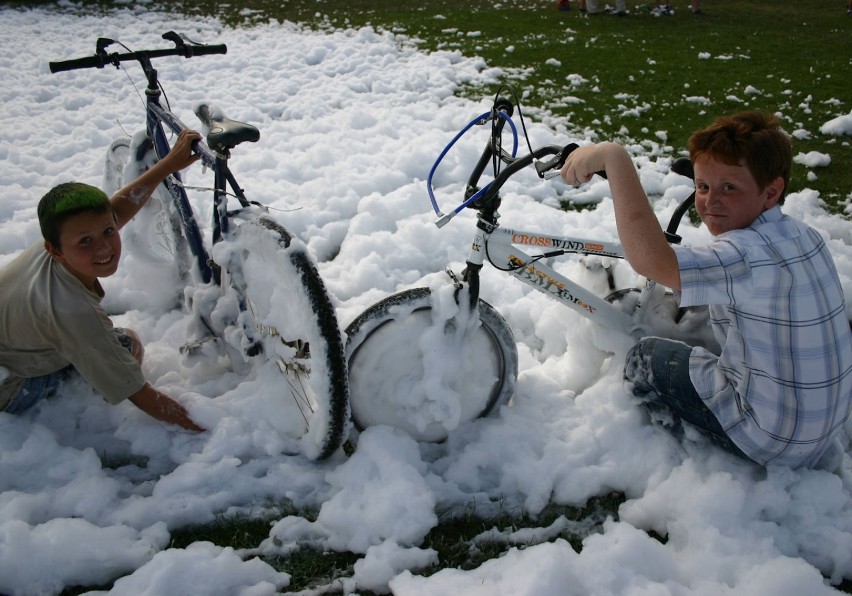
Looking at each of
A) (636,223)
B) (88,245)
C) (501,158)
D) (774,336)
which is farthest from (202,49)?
(774,336)

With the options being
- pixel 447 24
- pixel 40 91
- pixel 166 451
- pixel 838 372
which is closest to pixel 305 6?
pixel 447 24

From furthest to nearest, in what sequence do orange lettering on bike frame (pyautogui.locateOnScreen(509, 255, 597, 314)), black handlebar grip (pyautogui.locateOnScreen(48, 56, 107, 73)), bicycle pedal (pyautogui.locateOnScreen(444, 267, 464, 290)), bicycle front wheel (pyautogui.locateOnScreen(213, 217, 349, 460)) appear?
black handlebar grip (pyautogui.locateOnScreen(48, 56, 107, 73))
orange lettering on bike frame (pyautogui.locateOnScreen(509, 255, 597, 314))
bicycle pedal (pyautogui.locateOnScreen(444, 267, 464, 290))
bicycle front wheel (pyautogui.locateOnScreen(213, 217, 349, 460))

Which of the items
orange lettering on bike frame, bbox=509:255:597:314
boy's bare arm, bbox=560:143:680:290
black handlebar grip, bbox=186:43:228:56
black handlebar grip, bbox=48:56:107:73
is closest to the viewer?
boy's bare arm, bbox=560:143:680:290

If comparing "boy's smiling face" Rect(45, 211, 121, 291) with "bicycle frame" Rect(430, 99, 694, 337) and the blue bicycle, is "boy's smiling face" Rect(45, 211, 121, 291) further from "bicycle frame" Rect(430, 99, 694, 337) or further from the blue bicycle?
"bicycle frame" Rect(430, 99, 694, 337)

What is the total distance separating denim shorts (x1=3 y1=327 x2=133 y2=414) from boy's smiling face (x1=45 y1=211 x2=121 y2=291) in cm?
32

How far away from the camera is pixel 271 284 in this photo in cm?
237

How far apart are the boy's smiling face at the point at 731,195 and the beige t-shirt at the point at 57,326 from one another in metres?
2.32

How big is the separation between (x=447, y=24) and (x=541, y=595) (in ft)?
33.7

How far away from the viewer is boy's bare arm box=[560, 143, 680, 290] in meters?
1.75

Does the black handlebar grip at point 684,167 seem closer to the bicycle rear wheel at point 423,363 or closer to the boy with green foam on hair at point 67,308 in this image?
the bicycle rear wheel at point 423,363

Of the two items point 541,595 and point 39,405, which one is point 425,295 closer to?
point 541,595

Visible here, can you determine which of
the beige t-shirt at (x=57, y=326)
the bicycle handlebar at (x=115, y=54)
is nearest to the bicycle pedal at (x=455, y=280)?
the beige t-shirt at (x=57, y=326)

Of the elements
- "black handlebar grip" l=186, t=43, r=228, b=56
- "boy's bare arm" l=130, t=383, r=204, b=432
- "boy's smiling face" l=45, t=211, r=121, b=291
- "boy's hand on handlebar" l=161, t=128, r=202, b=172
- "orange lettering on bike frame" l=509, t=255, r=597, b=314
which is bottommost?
"boy's bare arm" l=130, t=383, r=204, b=432

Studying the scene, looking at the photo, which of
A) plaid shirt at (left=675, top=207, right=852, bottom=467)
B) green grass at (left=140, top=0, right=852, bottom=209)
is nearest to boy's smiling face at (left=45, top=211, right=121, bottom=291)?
plaid shirt at (left=675, top=207, right=852, bottom=467)
